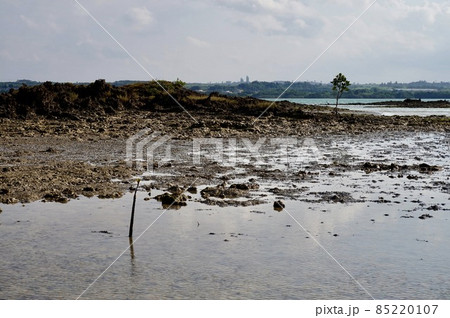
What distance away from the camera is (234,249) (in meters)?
11.4

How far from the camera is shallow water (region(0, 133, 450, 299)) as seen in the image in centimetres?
934

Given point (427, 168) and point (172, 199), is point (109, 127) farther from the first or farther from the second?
point (172, 199)

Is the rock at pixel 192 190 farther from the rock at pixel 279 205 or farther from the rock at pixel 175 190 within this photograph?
the rock at pixel 279 205

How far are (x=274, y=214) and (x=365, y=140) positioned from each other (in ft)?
64.1

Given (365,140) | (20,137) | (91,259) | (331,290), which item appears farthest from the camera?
(365,140)

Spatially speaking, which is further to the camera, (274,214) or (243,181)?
(243,181)

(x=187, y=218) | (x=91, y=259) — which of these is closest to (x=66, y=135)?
(x=187, y=218)

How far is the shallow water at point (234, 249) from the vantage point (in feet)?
30.6

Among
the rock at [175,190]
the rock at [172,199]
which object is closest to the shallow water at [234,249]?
the rock at [172,199]

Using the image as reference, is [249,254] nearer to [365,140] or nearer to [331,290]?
[331,290]

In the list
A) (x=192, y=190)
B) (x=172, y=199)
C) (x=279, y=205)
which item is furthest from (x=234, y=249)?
(x=192, y=190)
